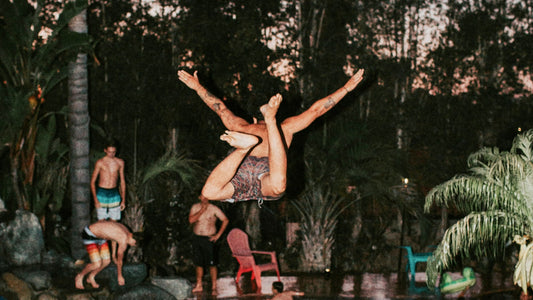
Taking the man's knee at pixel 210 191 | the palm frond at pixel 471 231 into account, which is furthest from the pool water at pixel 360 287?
the man's knee at pixel 210 191

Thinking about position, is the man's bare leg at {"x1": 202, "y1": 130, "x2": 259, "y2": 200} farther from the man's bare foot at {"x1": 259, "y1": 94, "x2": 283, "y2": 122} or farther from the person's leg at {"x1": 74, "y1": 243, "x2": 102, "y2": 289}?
the person's leg at {"x1": 74, "y1": 243, "x2": 102, "y2": 289}

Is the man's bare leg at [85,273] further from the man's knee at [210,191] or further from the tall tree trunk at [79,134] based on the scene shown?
the man's knee at [210,191]

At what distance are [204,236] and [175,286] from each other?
2.62 feet

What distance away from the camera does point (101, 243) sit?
758 centimetres

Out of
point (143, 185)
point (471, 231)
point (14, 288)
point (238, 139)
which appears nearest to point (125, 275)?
point (14, 288)

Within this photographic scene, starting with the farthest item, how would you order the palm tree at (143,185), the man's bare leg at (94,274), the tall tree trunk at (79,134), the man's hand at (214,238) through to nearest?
the palm tree at (143,185) → the tall tree trunk at (79,134) → the man's hand at (214,238) → the man's bare leg at (94,274)

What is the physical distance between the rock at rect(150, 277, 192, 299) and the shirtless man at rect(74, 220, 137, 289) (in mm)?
513

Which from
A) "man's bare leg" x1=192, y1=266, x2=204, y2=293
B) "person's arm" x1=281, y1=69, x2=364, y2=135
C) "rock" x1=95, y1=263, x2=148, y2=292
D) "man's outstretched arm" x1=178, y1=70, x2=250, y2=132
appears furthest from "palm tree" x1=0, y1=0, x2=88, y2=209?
"person's arm" x1=281, y1=69, x2=364, y2=135

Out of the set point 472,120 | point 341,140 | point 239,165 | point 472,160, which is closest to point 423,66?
point 472,120

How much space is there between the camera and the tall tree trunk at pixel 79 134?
8789 millimetres

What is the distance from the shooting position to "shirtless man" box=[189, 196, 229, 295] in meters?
8.17

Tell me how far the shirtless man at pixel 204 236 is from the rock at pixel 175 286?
1.07 ft

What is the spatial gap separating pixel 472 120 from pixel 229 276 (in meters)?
5.31

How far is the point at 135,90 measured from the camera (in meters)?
10.5
